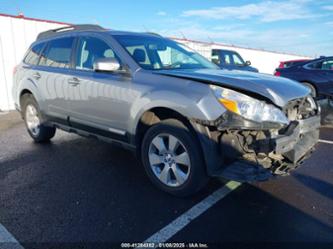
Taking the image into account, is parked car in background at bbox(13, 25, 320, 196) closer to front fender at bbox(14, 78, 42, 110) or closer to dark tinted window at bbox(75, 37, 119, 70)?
dark tinted window at bbox(75, 37, 119, 70)

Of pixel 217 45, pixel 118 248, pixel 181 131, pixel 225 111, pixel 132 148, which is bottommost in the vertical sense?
pixel 118 248

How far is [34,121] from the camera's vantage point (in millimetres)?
5512

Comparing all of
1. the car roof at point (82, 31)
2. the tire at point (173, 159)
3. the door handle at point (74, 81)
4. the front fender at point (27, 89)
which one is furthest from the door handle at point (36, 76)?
the tire at point (173, 159)

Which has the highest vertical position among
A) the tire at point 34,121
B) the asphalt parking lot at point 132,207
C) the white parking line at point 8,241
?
the tire at point 34,121

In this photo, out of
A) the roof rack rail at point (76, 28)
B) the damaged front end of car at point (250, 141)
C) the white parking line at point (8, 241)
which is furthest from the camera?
the roof rack rail at point (76, 28)

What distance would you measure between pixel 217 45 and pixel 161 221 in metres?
18.2

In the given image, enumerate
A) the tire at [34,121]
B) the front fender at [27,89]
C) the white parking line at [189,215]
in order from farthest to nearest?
the tire at [34,121]
the front fender at [27,89]
the white parking line at [189,215]

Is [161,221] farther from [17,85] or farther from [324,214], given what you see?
[17,85]

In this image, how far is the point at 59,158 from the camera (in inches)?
186

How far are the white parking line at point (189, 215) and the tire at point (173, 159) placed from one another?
192mm

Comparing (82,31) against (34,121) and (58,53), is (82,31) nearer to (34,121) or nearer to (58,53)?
(58,53)

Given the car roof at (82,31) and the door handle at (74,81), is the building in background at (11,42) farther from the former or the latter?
the door handle at (74,81)

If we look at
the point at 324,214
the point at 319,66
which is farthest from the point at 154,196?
the point at 319,66

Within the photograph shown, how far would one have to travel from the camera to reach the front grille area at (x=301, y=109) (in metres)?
3.13
